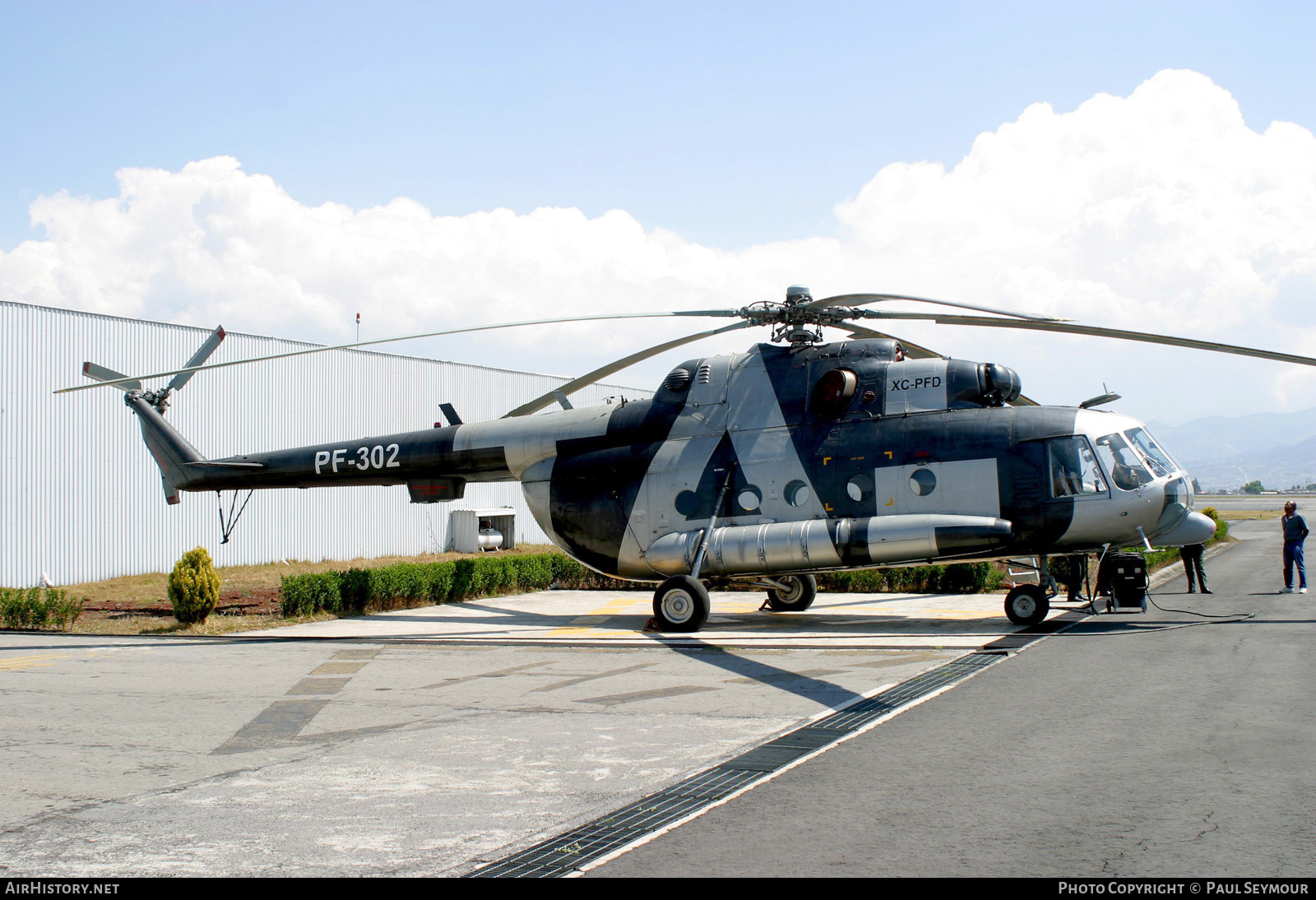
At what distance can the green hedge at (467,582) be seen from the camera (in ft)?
58.4

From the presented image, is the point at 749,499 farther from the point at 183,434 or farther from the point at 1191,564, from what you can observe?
the point at 183,434

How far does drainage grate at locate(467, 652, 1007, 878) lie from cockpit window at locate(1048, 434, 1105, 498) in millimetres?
5416

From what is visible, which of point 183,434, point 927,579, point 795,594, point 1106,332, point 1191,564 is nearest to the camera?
point 1106,332

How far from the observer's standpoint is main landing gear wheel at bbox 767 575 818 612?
671 inches

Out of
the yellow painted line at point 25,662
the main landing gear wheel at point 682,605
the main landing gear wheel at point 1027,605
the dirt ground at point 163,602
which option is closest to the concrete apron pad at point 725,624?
the main landing gear wheel at point 682,605

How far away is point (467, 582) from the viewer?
2091 cm

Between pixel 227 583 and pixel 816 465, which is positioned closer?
pixel 816 465

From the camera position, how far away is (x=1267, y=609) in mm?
15711

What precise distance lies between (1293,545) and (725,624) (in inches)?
466

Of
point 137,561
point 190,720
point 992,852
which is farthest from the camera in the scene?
point 137,561

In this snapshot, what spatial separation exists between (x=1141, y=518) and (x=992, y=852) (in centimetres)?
990

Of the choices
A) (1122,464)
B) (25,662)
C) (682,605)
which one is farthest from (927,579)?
(25,662)
